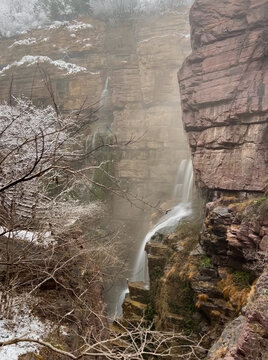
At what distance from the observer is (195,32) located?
16266 mm

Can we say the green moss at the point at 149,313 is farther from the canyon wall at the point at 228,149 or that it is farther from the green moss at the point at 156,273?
the canyon wall at the point at 228,149

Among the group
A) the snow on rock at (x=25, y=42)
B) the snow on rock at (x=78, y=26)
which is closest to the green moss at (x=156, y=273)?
the snow on rock at (x=78, y=26)

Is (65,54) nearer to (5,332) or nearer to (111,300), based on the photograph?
(111,300)

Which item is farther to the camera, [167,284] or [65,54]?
[65,54]

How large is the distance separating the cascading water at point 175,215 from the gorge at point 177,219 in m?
0.11

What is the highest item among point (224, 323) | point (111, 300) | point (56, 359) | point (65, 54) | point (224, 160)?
point (65, 54)

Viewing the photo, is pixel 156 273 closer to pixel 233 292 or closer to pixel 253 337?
pixel 233 292

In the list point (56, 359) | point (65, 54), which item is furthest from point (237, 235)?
point (65, 54)

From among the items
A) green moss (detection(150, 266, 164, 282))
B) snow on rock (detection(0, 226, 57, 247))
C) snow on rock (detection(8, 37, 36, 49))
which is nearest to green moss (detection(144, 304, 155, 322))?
green moss (detection(150, 266, 164, 282))

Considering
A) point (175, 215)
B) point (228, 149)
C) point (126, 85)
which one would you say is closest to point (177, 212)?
point (175, 215)

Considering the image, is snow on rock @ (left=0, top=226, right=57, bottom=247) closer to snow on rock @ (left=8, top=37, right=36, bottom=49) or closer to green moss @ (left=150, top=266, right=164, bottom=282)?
green moss @ (left=150, top=266, right=164, bottom=282)

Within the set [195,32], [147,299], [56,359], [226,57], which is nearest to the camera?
[56,359]

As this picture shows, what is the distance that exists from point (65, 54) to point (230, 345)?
3097cm

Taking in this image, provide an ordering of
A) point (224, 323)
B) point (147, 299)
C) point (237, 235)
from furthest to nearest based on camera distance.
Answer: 1. point (147, 299)
2. point (237, 235)
3. point (224, 323)
